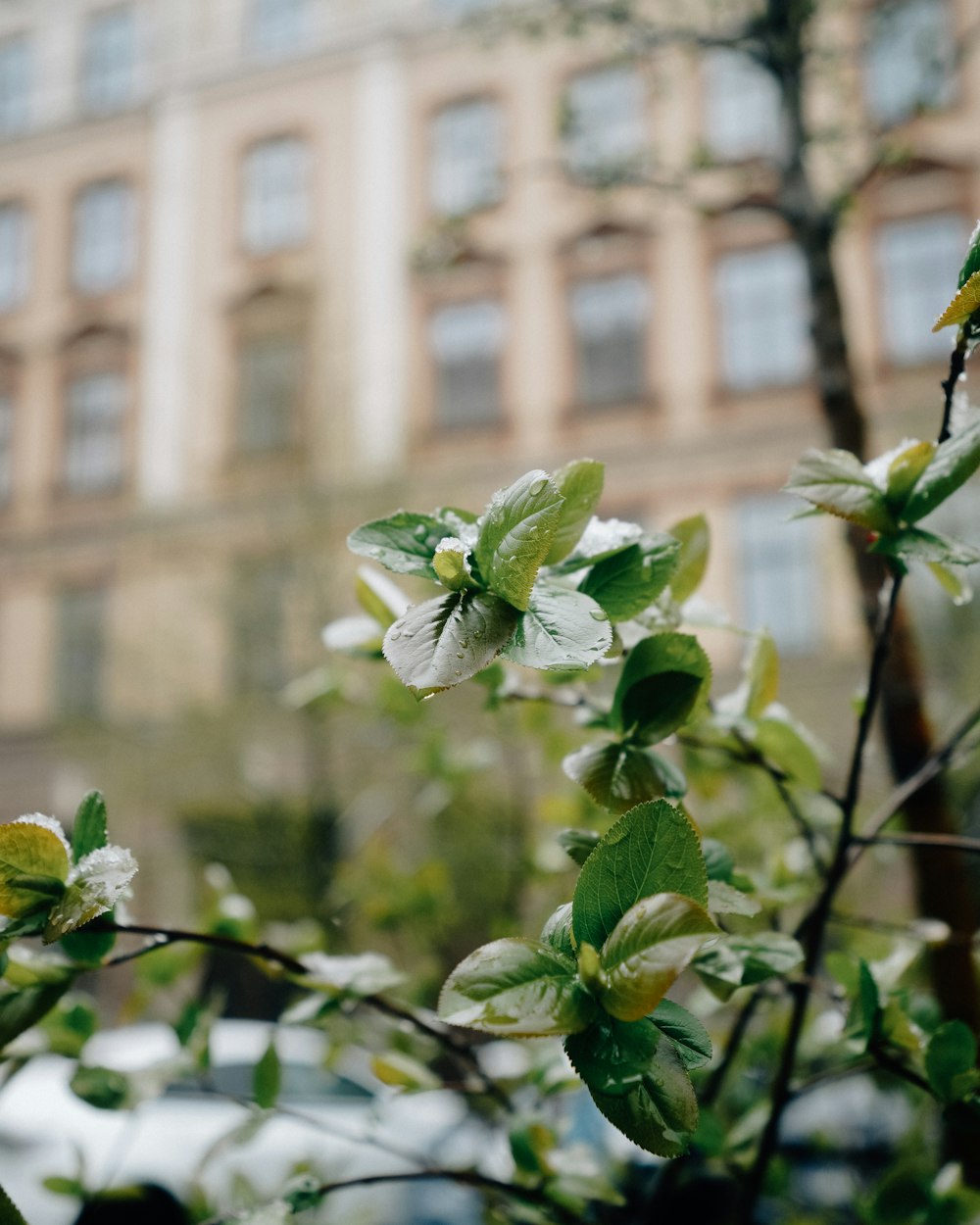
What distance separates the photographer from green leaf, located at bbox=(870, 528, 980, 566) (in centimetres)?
50

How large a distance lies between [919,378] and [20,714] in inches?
340

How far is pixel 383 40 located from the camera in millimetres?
10555

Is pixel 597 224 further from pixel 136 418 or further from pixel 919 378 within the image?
pixel 136 418

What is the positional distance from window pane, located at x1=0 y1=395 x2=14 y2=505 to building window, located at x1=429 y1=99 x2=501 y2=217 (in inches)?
193

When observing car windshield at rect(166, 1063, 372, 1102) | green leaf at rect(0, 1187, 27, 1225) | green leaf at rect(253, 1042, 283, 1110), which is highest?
green leaf at rect(0, 1187, 27, 1225)

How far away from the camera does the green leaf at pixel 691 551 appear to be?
63 cm

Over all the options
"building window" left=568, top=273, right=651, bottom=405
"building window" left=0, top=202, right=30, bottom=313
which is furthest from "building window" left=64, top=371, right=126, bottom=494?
"building window" left=568, top=273, right=651, bottom=405

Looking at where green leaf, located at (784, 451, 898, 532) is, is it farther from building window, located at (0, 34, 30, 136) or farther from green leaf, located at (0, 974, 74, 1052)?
building window, located at (0, 34, 30, 136)

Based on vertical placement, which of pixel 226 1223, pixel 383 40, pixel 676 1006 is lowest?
pixel 226 1223

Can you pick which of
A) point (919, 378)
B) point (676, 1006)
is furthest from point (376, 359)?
point (676, 1006)

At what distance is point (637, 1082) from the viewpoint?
39 cm

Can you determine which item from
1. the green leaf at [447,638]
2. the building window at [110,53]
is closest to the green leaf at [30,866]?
the green leaf at [447,638]

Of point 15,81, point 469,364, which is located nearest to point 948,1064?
point 469,364

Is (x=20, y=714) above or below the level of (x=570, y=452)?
below
